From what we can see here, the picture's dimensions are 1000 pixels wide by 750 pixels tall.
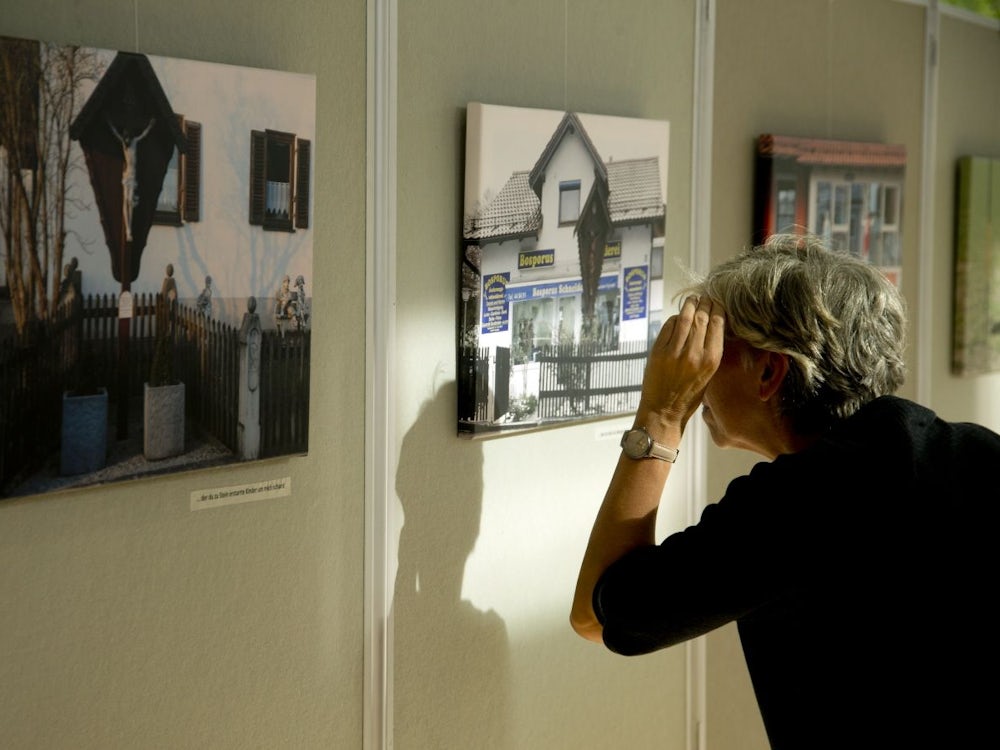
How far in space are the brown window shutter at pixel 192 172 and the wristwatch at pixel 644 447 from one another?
0.83 m

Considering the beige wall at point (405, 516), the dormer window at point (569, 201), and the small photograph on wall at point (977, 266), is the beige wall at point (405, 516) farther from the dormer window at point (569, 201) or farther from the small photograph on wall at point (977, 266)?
the small photograph on wall at point (977, 266)

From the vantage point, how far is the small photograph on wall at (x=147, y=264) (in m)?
1.71

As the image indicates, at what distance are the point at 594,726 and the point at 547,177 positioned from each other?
1411mm

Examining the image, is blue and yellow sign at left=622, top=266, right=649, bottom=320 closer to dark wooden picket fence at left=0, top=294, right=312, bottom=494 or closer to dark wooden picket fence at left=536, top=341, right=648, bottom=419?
dark wooden picket fence at left=536, top=341, right=648, bottom=419

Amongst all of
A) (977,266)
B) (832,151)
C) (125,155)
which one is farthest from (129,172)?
(977,266)

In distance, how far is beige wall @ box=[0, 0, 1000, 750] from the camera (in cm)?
189

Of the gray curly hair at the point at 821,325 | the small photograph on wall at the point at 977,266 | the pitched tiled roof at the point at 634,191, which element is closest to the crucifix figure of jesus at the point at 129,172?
the gray curly hair at the point at 821,325

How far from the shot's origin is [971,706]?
5.09 ft

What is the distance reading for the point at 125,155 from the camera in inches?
71.0

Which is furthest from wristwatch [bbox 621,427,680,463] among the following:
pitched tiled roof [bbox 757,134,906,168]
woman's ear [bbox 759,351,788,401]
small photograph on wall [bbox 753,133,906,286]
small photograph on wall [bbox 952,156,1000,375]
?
small photograph on wall [bbox 952,156,1000,375]

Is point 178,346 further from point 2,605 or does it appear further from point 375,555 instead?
point 375,555

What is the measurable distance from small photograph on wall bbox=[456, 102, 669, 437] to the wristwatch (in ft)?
1.94

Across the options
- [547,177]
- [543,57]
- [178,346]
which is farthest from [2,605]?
[543,57]

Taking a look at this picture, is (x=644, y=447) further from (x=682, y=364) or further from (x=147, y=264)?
(x=147, y=264)
